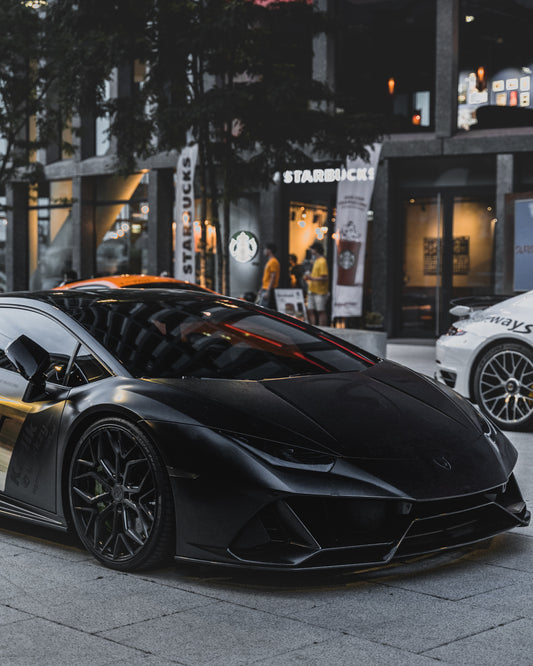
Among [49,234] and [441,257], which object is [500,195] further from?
[49,234]

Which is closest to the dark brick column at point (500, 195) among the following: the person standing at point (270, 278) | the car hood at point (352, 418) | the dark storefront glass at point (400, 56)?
the dark storefront glass at point (400, 56)

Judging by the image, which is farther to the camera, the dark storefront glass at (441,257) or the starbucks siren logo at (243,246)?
the starbucks siren logo at (243,246)

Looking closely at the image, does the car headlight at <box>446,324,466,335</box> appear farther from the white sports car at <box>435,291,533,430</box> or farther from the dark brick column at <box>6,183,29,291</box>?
the dark brick column at <box>6,183,29,291</box>

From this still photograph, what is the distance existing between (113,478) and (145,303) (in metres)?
1.20

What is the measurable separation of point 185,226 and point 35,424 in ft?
43.3

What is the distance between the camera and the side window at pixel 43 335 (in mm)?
5195

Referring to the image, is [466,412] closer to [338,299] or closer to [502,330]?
[502,330]

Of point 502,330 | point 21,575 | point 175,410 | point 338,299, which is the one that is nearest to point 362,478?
point 175,410

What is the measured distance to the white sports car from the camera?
917 cm

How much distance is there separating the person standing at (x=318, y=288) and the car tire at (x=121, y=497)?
16.4m

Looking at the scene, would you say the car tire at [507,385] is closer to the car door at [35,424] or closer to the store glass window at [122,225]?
the car door at [35,424]

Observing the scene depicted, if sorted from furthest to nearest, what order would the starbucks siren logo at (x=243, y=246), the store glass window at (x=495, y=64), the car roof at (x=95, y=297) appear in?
the starbucks siren logo at (x=243, y=246) → the store glass window at (x=495, y=64) → the car roof at (x=95, y=297)

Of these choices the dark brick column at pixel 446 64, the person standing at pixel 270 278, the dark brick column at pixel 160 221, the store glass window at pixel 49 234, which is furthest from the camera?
the store glass window at pixel 49 234

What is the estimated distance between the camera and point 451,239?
851 inches
